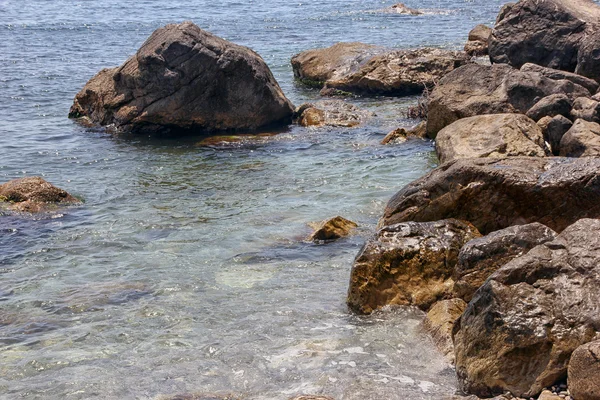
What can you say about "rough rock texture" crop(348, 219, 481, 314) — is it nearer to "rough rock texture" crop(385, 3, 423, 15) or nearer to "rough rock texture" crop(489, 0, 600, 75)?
"rough rock texture" crop(489, 0, 600, 75)

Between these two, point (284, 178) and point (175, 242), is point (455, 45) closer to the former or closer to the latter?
point (284, 178)

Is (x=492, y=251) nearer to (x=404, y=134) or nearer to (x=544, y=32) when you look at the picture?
(x=404, y=134)

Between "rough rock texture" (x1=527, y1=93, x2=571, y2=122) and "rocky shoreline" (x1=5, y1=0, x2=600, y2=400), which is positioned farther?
"rough rock texture" (x1=527, y1=93, x2=571, y2=122)

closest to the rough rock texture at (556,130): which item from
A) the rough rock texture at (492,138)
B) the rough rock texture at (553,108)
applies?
the rough rock texture at (492,138)

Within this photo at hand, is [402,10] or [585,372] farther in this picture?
[402,10]

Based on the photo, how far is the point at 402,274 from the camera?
844 centimetres

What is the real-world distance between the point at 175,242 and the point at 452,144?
15.4ft

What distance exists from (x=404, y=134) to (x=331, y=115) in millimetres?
2372

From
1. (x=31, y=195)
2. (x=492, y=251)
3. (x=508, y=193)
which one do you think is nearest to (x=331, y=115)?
(x=31, y=195)

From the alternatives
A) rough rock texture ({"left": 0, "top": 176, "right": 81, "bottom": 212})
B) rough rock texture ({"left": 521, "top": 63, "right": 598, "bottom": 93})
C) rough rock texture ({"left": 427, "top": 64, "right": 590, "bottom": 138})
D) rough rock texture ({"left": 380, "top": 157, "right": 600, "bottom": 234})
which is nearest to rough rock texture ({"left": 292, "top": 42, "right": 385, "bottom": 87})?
rough rock texture ({"left": 427, "top": 64, "right": 590, "bottom": 138})

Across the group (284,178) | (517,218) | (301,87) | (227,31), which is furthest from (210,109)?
(227,31)

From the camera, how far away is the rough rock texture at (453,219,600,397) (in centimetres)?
601

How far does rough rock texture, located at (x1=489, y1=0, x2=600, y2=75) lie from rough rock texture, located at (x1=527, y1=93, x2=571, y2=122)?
3.93 metres

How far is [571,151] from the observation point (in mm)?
12094
